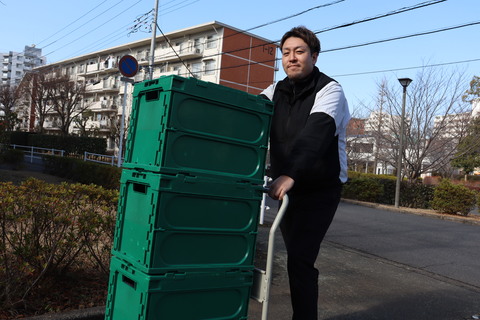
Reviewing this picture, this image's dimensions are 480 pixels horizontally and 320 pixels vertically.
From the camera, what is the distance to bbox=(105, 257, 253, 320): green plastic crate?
1.73 meters

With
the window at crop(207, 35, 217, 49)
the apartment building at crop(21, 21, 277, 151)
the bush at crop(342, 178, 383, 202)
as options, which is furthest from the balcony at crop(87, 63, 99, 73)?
the bush at crop(342, 178, 383, 202)

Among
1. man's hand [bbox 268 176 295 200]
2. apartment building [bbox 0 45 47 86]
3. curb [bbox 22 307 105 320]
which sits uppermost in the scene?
apartment building [bbox 0 45 47 86]

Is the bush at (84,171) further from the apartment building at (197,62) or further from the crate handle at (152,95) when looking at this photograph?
the apartment building at (197,62)

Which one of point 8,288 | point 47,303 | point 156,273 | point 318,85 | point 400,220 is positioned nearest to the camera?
point 156,273

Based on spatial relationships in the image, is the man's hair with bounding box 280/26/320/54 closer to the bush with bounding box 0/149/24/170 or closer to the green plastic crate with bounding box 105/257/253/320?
the green plastic crate with bounding box 105/257/253/320

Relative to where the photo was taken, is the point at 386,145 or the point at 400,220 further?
the point at 386,145

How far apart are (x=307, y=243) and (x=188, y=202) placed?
0.77 meters

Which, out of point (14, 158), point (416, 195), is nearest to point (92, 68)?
point (14, 158)

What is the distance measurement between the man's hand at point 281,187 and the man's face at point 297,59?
65 centimetres

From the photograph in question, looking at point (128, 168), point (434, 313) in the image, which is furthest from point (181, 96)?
point (434, 313)

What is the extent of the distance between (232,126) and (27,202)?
191cm

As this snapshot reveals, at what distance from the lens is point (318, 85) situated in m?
2.23

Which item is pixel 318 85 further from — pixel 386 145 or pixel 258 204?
pixel 386 145

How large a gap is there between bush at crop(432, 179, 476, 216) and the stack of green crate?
41.3ft
